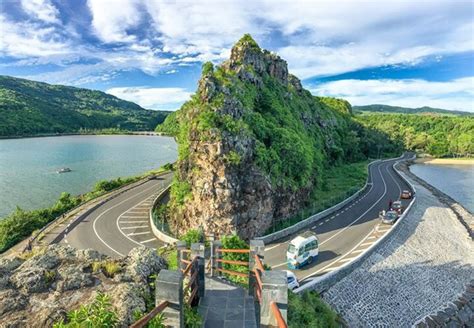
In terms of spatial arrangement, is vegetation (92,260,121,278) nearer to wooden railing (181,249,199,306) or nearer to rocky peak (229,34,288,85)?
wooden railing (181,249,199,306)

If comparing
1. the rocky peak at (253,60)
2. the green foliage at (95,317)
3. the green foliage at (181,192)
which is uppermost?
the rocky peak at (253,60)

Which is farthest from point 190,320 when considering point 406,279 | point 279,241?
point 406,279

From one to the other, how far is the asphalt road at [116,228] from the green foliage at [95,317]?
72.7ft

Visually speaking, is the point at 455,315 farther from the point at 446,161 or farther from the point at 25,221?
the point at 446,161

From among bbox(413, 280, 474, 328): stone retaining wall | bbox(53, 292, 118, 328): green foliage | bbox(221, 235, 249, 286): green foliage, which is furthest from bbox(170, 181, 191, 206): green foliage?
bbox(53, 292, 118, 328): green foliage

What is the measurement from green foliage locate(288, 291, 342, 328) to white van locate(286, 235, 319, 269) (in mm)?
3829

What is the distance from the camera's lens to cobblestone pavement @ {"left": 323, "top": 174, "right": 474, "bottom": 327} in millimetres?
18812

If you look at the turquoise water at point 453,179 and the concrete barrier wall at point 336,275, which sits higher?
the concrete barrier wall at point 336,275

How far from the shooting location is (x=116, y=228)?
1230 inches

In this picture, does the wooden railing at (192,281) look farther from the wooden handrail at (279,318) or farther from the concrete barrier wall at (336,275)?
the concrete barrier wall at (336,275)

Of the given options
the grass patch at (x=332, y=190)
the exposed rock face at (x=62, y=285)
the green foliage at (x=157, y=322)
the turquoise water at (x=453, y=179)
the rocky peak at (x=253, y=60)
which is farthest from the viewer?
the turquoise water at (x=453, y=179)

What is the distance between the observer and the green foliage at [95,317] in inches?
179

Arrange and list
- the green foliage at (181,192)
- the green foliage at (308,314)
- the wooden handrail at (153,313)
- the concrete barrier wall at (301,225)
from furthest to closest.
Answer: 1. the green foliage at (181,192)
2. the concrete barrier wall at (301,225)
3. the green foliage at (308,314)
4. the wooden handrail at (153,313)

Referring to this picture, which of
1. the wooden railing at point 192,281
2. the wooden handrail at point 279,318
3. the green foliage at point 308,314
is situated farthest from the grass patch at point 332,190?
the wooden handrail at point 279,318
